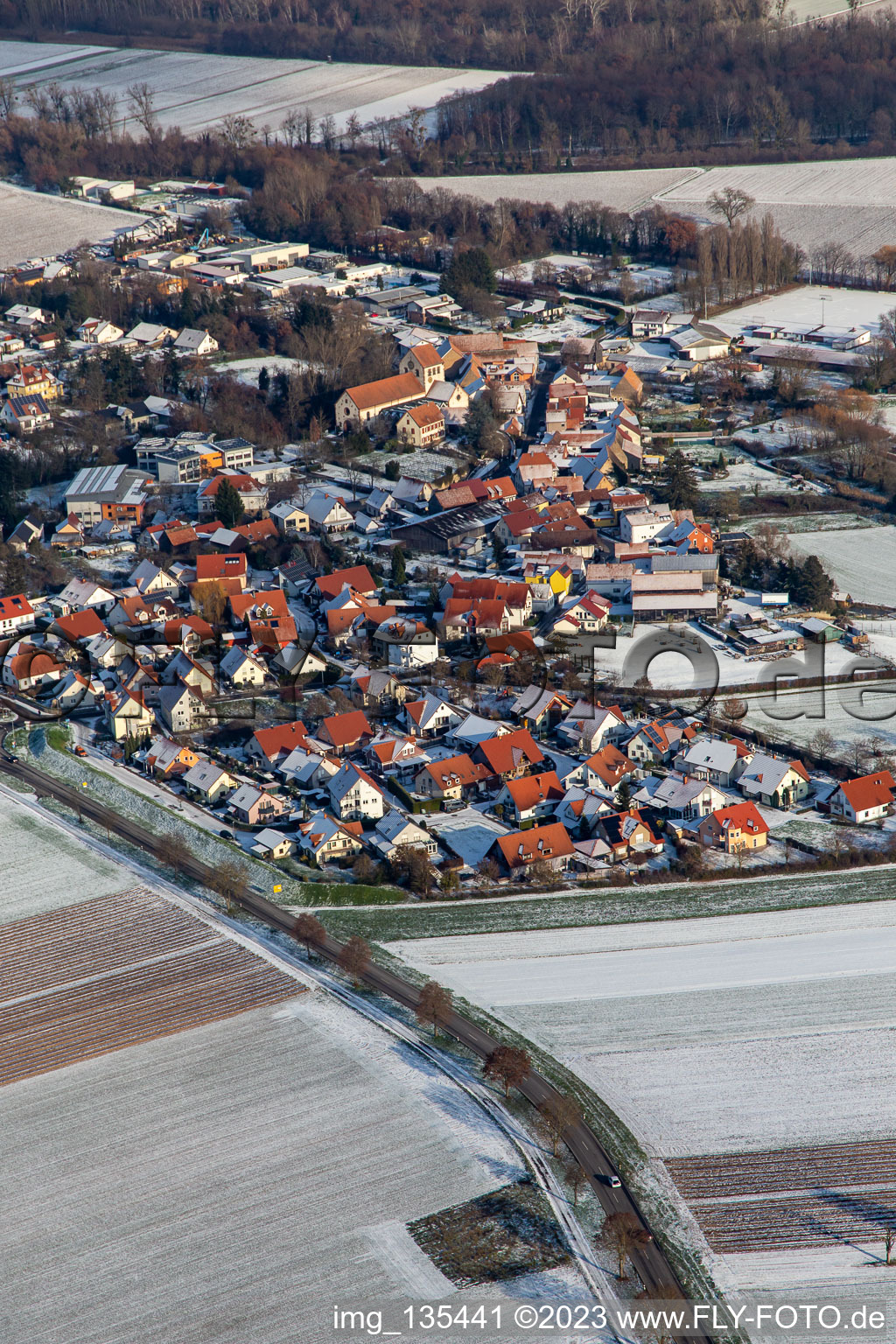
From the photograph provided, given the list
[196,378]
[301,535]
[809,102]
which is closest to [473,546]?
[301,535]

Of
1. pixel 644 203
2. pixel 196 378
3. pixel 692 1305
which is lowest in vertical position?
pixel 692 1305

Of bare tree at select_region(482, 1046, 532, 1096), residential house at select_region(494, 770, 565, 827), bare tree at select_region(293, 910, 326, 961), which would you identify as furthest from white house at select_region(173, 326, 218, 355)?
bare tree at select_region(482, 1046, 532, 1096)

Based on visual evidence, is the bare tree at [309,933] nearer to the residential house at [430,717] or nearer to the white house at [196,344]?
the residential house at [430,717]

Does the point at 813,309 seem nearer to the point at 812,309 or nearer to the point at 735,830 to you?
the point at 812,309

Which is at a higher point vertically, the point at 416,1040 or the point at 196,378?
the point at 196,378

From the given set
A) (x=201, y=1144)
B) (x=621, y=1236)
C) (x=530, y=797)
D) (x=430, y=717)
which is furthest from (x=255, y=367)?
→ (x=621, y=1236)

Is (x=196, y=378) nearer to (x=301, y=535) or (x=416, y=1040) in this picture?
(x=301, y=535)
